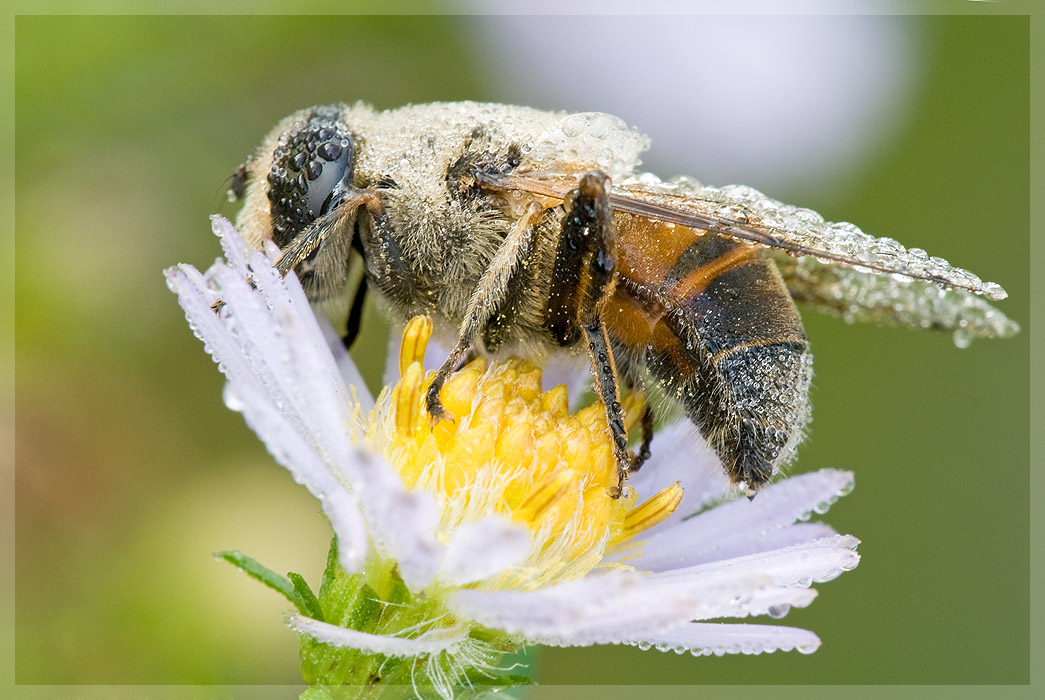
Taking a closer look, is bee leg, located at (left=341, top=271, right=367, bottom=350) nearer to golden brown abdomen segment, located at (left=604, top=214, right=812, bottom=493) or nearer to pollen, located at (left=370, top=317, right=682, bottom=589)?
pollen, located at (left=370, top=317, right=682, bottom=589)

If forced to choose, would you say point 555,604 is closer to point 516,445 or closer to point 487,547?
point 487,547

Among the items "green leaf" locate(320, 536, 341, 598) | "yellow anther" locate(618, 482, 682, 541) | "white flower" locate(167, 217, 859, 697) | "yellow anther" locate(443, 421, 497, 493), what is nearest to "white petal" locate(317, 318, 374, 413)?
"white flower" locate(167, 217, 859, 697)

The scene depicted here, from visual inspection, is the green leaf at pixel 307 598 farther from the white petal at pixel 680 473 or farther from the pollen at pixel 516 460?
the white petal at pixel 680 473

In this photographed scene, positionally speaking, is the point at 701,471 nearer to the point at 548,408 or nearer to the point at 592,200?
the point at 548,408

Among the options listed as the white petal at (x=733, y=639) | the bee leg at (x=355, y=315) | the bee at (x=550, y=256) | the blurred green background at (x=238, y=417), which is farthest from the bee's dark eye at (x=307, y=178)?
the blurred green background at (x=238, y=417)

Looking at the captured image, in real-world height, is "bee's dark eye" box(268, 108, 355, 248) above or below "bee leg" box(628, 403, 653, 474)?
above

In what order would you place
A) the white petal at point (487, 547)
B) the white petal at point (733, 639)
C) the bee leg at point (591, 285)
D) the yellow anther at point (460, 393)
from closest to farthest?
1. the white petal at point (487, 547)
2. the white petal at point (733, 639)
3. the bee leg at point (591, 285)
4. the yellow anther at point (460, 393)
